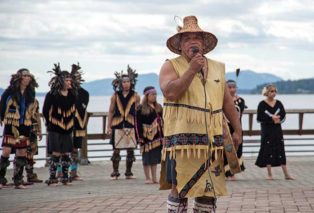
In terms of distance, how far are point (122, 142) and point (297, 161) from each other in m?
4.94

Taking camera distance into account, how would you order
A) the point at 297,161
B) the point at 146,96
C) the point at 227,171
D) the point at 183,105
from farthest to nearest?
the point at 297,161 < the point at 146,96 < the point at 227,171 < the point at 183,105

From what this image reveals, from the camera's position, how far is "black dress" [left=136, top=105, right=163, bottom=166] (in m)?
14.8

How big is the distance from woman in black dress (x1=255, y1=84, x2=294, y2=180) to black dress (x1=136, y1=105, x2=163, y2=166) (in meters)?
1.81

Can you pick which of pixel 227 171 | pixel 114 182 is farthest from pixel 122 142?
pixel 227 171

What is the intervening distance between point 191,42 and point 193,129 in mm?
727

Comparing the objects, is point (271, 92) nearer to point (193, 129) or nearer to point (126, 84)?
point (126, 84)

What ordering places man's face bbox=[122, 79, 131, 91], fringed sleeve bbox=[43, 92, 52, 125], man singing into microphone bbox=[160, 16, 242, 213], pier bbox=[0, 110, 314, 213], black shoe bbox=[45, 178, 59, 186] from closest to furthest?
1. man singing into microphone bbox=[160, 16, 242, 213]
2. pier bbox=[0, 110, 314, 213]
3. fringed sleeve bbox=[43, 92, 52, 125]
4. black shoe bbox=[45, 178, 59, 186]
5. man's face bbox=[122, 79, 131, 91]

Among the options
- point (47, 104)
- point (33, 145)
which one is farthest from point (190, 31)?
point (33, 145)

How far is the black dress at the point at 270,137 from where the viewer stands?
15.2 m

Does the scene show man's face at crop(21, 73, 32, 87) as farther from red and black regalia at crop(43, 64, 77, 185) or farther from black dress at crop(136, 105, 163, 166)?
black dress at crop(136, 105, 163, 166)

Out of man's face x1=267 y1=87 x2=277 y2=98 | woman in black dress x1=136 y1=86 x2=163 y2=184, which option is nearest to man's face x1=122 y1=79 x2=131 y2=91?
woman in black dress x1=136 y1=86 x2=163 y2=184

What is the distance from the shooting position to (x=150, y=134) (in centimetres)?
1479

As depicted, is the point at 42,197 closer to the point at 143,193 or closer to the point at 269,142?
the point at 143,193

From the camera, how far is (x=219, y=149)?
7.52 meters
